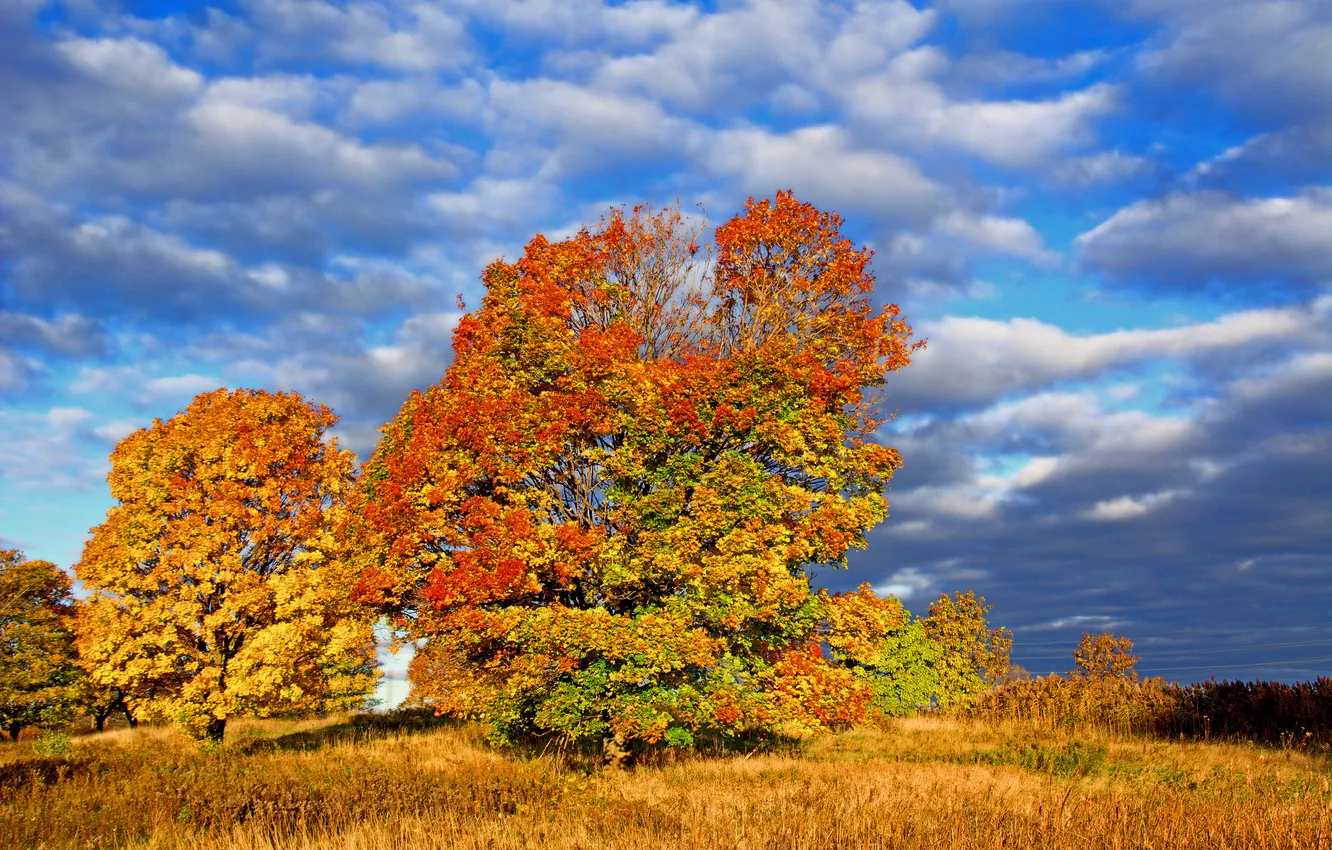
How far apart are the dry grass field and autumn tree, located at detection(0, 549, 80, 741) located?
38.4 feet

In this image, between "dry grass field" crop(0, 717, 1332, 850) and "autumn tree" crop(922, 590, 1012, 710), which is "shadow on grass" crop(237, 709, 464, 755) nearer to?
"dry grass field" crop(0, 717, 1332, 850)

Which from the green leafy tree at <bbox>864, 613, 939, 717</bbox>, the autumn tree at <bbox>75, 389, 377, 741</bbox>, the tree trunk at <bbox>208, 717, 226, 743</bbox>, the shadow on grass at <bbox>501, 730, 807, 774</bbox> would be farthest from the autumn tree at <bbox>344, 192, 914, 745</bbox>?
the green leafy tree at <bbox>864, 613, 939, 717</bbox>

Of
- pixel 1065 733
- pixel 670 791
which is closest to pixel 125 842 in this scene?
pixel 670 791

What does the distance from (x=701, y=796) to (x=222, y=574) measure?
20.4 m

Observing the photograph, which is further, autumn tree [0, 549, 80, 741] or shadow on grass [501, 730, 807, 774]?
autumn tree [0, 549, 80, 741]

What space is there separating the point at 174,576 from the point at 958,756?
24.6 meters

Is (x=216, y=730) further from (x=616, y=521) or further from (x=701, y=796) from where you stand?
(x=701, y=796)

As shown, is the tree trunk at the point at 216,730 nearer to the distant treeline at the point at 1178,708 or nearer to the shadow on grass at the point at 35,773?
the shadow on grass at the point at 35,773

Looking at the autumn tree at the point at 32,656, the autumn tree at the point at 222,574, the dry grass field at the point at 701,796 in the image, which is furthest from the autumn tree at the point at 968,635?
the autumn tree at the point at 32,656

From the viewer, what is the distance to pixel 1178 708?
27.1 metres

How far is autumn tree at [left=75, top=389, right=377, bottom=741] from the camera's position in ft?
87.0

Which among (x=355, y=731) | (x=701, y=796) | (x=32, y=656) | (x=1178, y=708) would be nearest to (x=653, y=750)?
(x=701, y=796)

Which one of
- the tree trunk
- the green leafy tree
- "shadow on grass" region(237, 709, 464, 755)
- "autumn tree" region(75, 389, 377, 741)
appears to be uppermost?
"autumn tree" region(75, 389, 377, 741)

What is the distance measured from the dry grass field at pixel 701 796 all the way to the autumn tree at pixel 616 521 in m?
2.03
